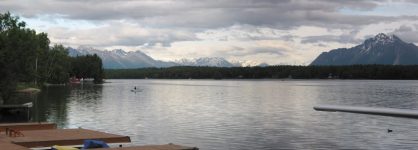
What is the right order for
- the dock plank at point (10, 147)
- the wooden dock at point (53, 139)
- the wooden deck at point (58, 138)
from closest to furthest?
the dock plank at point (10, 147) → the wooden dock at point (53, 139) → the wooden deck at point (58, 138)

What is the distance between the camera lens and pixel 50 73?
155625 mm

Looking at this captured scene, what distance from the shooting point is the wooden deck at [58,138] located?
22.6 metres

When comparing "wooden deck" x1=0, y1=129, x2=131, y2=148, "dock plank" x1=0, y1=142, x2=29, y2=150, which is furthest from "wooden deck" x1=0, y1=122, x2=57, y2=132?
"dock plank" x1=0, y1=142, x2=29, y2=150

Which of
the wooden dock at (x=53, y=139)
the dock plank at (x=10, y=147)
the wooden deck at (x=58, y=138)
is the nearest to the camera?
the dock plank at (x=10, y=147)

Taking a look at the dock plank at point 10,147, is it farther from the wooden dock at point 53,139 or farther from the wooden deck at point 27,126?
the wooden deck at point 27,126

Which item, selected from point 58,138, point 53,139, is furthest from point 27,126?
point 53,139

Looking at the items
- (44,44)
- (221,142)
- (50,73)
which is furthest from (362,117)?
(50,73)

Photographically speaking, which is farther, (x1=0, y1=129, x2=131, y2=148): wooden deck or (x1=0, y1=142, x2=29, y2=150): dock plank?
(x1=0, y1=129, x2=131, y2=148): wooden deck

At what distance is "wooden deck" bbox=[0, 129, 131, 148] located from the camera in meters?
22.6

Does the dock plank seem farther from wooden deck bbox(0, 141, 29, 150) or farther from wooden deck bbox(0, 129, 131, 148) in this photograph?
wooden deck bbox(0, 129, 131, 148)

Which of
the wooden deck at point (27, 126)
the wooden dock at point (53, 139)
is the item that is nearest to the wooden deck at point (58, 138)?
the wooden dock at point (53, 139)

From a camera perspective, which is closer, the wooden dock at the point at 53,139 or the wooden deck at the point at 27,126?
the wooden dock at the point at 53,139

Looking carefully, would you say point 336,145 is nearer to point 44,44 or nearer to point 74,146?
point 74,146

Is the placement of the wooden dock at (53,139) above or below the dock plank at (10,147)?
below
